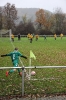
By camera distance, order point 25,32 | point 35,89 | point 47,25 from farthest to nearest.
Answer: point 47,25 < point 25,32 < point 35,89

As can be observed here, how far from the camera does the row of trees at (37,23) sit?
9800cm

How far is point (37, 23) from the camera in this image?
112 m

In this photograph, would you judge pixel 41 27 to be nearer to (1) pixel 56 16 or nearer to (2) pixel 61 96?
(1) pixel 56 16

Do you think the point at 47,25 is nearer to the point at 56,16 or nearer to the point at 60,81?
the point at 56,16

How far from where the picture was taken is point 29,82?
1072 centimetres

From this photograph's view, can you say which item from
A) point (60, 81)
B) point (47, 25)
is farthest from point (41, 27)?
point (60, 81)

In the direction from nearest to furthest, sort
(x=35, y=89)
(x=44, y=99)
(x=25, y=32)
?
(x=44, y=99), (x=35, y=89), (x=25, y=32)

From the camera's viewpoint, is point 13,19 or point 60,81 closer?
point 60,81

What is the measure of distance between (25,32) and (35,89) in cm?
8625

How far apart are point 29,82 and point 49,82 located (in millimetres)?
822

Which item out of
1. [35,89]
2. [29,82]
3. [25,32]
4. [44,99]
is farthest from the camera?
[25,32]

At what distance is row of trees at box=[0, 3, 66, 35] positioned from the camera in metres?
98.0

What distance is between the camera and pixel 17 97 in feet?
29.5

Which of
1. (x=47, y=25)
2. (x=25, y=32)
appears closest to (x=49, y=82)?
(x=25, y=32)
